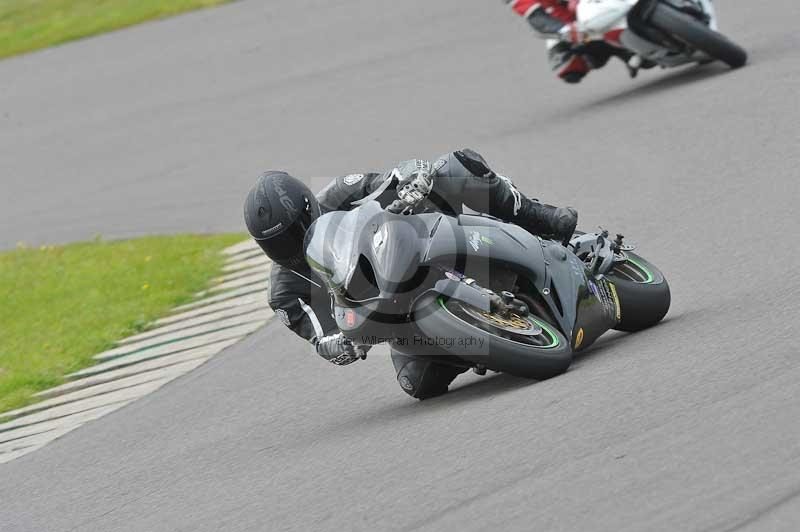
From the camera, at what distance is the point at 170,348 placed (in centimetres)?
932

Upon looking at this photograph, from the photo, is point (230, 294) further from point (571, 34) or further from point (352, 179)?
point (571, 34)

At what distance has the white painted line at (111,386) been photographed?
878 cm

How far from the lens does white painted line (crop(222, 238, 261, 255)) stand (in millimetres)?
11016

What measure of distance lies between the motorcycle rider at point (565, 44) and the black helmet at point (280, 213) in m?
6.29

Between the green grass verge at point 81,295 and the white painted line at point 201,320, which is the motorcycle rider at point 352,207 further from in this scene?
the green grass verge at point 81,295

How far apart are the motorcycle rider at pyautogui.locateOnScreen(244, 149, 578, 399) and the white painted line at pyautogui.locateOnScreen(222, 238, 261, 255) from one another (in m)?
4.15

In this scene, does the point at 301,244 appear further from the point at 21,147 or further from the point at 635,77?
the point at 21,147

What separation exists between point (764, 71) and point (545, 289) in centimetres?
566

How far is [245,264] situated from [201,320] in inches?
40.4

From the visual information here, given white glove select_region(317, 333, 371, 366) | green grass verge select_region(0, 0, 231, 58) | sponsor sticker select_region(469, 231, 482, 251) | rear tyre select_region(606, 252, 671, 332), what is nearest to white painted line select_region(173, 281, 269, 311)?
white glove select_region(317, 333, 371, 366)

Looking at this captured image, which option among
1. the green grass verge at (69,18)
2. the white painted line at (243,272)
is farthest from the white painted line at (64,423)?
the green grass verge at (69,18)

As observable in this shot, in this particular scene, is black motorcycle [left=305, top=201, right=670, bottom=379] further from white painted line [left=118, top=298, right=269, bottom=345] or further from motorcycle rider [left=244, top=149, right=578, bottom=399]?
white painted line [left=118, top=298, right=269, bottom=345]

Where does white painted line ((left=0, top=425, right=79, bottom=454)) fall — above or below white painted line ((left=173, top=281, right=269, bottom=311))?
above

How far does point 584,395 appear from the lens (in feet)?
18.2
